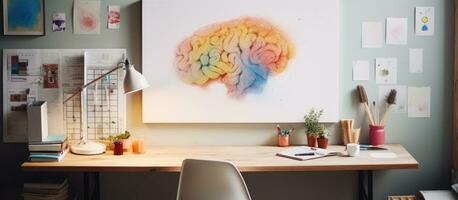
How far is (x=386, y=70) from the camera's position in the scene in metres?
3.14

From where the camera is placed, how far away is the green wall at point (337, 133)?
10.2ft

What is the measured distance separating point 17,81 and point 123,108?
2.27 ft

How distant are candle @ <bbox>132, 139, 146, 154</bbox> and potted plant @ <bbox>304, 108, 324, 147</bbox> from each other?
1018 mm

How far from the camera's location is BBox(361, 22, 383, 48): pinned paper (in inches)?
123

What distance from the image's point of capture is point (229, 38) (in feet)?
10.0

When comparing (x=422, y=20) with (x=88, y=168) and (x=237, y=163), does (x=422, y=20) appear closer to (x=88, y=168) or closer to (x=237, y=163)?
(x=237, y=163)

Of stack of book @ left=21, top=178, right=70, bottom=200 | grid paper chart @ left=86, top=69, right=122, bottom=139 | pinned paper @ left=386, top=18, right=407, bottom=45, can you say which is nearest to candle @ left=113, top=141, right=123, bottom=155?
grid paper chart @ left=86, top=69, right=122, bottom=139

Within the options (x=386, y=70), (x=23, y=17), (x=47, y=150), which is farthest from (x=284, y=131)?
(x=23, y=17)

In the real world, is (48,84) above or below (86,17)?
below

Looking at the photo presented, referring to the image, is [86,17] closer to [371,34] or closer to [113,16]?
[113,16]

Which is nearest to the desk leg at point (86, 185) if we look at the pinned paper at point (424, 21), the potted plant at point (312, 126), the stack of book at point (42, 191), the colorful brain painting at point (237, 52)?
the stack of book at point (42, 191)

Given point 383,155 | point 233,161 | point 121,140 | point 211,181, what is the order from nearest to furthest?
point 211,181 → point 233,161 → point 383,155 → point 121,140

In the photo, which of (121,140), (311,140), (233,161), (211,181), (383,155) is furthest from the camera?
(311,140)

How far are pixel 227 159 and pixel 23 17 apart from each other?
1571 millimetres
